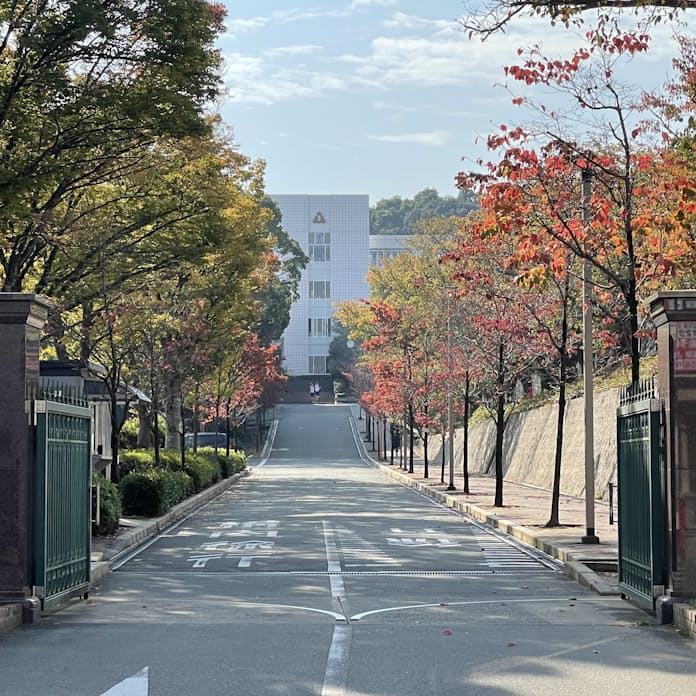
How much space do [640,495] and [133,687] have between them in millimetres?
6286

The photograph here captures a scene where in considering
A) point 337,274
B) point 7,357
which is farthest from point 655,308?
point 337,274

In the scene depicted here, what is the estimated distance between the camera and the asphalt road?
859 cm

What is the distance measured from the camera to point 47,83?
1781 cm

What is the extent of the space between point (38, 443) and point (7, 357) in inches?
35.3

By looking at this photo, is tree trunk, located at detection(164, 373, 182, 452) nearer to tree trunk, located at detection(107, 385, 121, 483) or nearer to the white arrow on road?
tree trunk, located at detection(107, 385, 121, 483)

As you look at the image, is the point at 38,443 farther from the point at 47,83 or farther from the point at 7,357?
the point at 47,83

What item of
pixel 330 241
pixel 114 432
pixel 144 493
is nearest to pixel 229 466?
pixel 144 493

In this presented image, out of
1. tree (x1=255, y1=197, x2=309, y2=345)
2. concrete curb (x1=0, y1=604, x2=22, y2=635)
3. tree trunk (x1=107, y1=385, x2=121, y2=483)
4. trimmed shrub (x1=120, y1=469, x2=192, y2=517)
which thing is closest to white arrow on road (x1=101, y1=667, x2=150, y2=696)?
concrete curb (x1=0, y1=604, x2=22, y2=635)

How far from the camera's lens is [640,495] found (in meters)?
12.7

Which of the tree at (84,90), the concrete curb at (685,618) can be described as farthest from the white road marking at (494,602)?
the tree at (84,90)

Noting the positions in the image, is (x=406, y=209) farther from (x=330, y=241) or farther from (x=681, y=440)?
(x=681, y=440)

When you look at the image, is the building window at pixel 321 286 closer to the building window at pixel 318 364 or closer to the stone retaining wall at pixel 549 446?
the building window at pixel 318 364

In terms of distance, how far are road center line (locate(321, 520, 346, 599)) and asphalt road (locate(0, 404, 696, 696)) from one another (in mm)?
36

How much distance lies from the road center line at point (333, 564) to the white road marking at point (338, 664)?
10.4 ft
